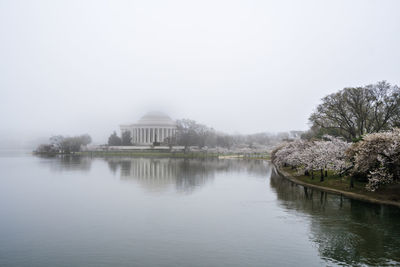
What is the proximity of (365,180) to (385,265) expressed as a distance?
1875 cm

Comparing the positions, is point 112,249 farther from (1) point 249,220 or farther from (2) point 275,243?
(1) point 249,220

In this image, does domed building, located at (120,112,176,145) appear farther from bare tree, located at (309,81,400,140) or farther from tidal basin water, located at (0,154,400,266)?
tidal basin water, located at (0,154,400,266)

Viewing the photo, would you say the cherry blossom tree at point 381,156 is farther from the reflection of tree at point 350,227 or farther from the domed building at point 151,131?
the domed building at point 151,131

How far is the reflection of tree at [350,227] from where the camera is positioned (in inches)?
489

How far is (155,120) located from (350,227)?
129 metres

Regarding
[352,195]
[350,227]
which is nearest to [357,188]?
[352,195]

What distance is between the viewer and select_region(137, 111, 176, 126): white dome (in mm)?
138625

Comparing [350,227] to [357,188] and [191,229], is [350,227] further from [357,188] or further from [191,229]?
[357,188]

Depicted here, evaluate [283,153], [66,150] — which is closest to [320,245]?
[283,153]

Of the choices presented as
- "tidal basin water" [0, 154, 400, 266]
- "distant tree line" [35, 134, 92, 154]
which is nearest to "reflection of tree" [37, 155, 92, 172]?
"tidal basin water" [0, 154, 400, 266]

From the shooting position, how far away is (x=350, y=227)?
1634 cm

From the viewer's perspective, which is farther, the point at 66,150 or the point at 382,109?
the point at 66,150

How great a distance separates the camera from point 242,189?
28906mm

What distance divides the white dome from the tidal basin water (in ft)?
369
